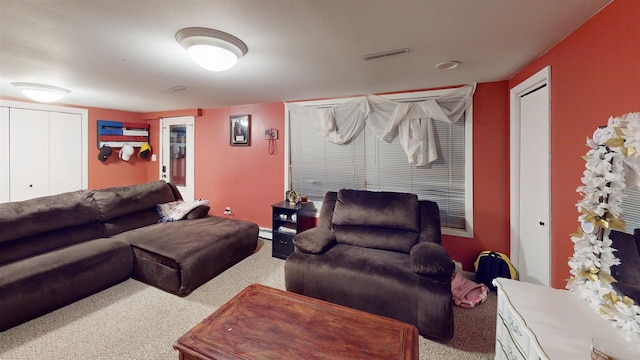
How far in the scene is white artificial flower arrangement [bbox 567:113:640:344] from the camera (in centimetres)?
105

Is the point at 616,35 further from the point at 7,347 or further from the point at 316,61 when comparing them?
A: the point at 7,347

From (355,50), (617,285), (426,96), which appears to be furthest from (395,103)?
(617,285)

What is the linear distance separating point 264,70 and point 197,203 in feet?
7.72

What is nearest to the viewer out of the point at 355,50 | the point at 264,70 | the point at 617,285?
the point at 617,285

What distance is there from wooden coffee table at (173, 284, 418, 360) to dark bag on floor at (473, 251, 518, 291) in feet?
5.72

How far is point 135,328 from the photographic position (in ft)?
Result: 6.81

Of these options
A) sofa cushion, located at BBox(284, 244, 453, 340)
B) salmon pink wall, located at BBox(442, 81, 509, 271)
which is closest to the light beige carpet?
sofa cushion, located at BBox(284, 244, 453, 340)

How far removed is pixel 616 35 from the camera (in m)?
1.36

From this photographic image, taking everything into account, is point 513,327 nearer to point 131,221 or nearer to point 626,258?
point 626,258

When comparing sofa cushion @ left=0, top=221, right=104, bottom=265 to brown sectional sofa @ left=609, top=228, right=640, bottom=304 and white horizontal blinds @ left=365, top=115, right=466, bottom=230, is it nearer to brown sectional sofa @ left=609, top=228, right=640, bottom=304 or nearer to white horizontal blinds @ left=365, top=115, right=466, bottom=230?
white horizontal blinds @ left=365, top=115, right=466, bottom=230

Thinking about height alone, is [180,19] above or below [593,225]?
above

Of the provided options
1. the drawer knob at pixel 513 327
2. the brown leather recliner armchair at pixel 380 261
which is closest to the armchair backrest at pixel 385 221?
the brown leather recliner armchair at pixel 380 261

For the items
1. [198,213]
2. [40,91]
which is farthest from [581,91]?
[40,91]

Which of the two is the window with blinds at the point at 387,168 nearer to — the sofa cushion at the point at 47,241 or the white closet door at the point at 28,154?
the sofa cushion at the point at 47,241
